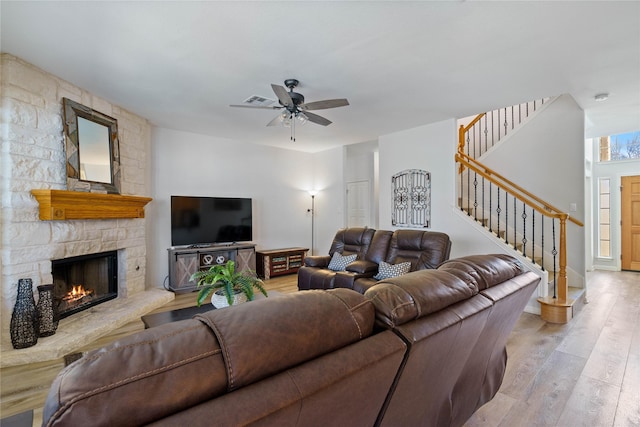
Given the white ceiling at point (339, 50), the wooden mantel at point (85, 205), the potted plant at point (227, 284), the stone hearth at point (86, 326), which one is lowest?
the stone hearth at point (86, 326)

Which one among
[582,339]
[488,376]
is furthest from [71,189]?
[582,339]

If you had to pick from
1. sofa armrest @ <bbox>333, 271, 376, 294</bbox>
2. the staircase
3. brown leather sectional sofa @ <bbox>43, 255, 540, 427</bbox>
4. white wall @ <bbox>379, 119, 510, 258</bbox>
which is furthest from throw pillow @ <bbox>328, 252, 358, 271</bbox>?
brown leather sectional sofa @ <bbox>43, 255, 540, 427</bbox>

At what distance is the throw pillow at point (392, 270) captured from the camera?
11.8 ft

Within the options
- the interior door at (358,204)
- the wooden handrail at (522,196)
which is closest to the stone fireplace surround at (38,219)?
the interior door at (358,204)

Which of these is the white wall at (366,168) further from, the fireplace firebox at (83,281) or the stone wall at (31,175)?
the stone wall at (31,175)

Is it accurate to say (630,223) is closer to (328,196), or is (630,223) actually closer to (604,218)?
(604,218)

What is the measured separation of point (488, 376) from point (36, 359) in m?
3.48

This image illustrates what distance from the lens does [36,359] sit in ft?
8.52

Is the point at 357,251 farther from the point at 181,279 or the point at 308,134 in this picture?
the point at 181,279

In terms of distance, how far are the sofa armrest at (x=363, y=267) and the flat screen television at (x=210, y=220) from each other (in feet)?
7.90

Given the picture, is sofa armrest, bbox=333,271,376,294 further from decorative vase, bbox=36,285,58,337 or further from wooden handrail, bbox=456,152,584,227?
decorative vase, bbox=36,285,58,337

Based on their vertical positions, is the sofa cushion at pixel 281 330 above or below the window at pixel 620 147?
below

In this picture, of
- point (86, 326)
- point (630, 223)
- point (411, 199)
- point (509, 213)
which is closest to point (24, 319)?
point (86, 326)

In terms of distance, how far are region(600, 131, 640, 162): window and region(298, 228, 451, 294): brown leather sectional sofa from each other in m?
5.28
